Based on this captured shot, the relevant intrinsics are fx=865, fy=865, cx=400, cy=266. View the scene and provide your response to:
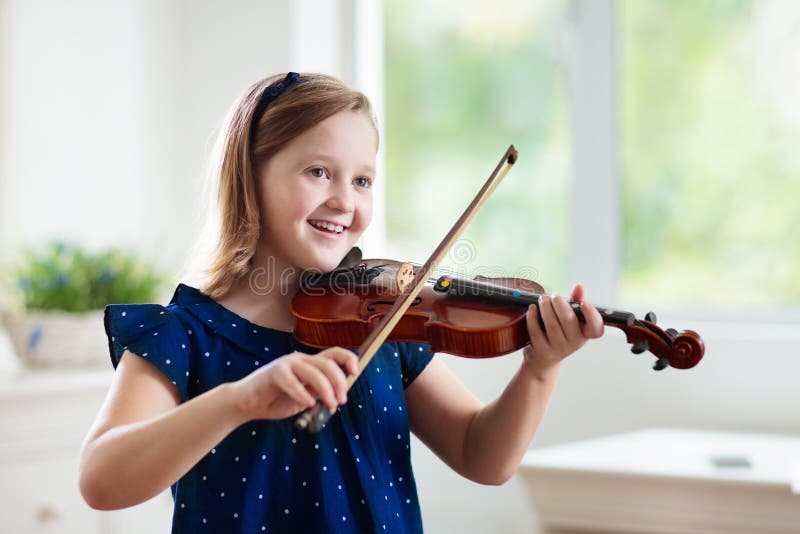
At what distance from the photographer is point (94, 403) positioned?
1.72 m

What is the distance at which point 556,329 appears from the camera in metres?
0.87

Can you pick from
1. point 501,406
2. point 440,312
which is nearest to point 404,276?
point 440,312

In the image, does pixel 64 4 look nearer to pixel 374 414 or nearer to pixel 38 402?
pixel 38 402

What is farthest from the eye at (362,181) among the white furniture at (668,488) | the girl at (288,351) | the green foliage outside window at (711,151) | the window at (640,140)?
the green foliage outside window at (711,151)

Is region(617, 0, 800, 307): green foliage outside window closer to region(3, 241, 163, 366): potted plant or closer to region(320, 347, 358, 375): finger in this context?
region(3, 241, 163, 366): potted plant

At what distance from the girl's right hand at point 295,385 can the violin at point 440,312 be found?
0.13 metres

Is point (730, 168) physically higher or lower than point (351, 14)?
lower

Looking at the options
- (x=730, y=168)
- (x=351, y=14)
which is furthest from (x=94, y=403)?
(x=730, y=168)

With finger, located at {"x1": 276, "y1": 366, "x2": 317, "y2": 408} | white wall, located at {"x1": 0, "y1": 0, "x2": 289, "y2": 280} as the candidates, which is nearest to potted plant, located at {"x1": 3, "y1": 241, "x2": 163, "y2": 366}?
white wall, located at {"x1": 0, "y1": 0, "x2": 289, "y2": 280}

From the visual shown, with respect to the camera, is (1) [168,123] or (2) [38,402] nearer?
(2) [38,402]

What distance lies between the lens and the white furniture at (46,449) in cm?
162

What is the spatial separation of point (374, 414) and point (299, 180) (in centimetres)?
27

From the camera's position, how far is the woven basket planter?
1.74 metres

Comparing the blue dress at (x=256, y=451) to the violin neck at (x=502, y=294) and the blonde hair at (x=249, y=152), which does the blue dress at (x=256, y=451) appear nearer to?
the blonde hair at (x=249, y=152)
